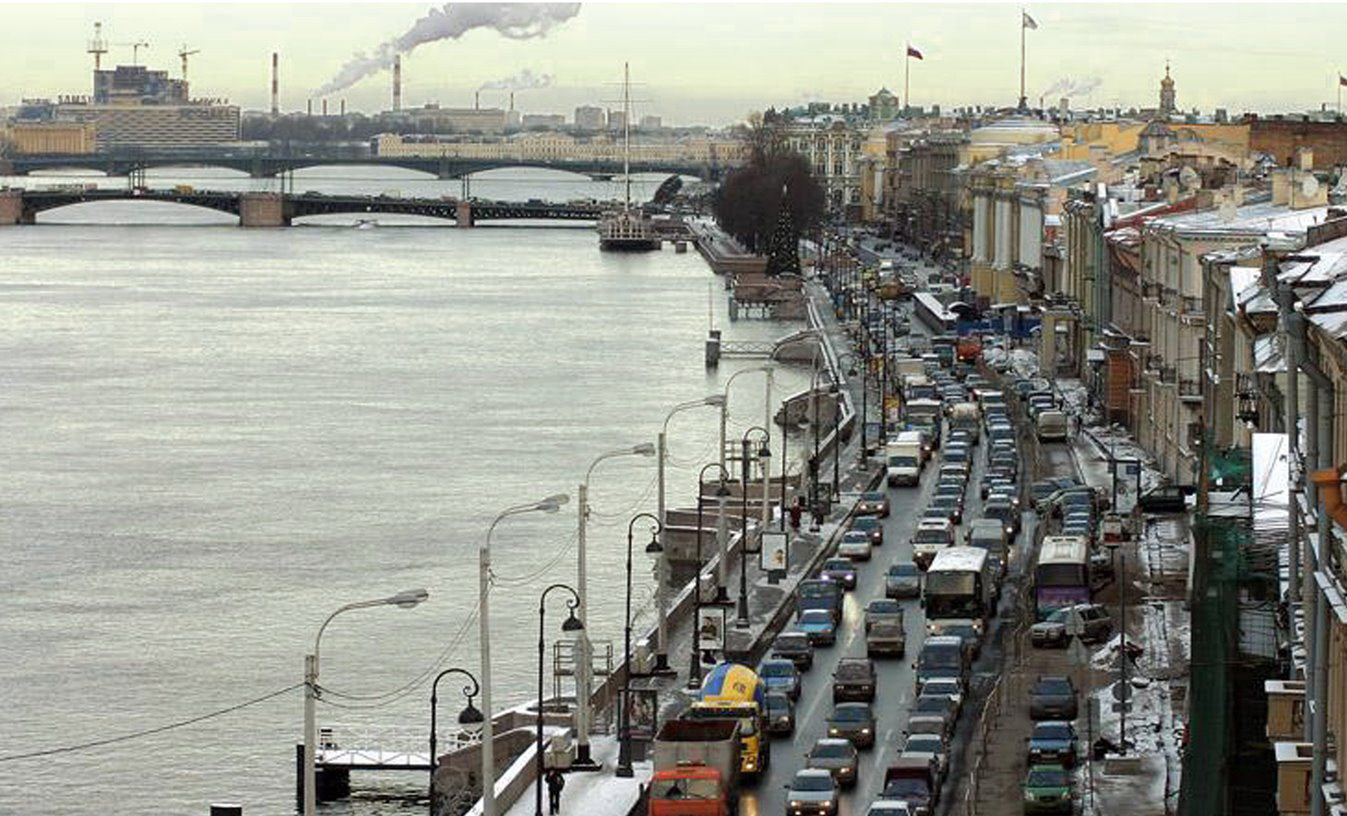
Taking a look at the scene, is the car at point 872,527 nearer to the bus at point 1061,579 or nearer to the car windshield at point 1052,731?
the bus at point 1061,579

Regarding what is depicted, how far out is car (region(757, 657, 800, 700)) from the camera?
16.2 metres

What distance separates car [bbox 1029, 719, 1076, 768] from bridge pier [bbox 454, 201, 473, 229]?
8815 cm

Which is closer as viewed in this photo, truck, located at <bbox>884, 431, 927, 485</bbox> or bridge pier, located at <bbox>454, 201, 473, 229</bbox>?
truck, located at <bbox>884, 431, 927, 485</bbox>

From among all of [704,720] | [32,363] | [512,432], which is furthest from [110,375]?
[704,720]

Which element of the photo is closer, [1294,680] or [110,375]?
[1294,680]

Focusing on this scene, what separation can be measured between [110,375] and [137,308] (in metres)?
15.7

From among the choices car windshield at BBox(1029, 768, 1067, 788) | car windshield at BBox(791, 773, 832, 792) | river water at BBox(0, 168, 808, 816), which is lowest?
river water at BBox(0, 168, 808, 816)

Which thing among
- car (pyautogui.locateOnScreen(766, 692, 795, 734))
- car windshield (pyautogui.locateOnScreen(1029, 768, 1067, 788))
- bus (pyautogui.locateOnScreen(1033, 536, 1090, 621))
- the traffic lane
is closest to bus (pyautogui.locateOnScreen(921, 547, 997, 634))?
the traffic lane

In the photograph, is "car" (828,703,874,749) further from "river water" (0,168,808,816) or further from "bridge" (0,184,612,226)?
"bridge" (0,184,612,226)

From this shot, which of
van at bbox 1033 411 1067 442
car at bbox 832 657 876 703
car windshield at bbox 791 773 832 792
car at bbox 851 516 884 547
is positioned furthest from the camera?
van at bbox 1033 411 1067 442

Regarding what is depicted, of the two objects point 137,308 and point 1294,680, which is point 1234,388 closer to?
point 1294,680

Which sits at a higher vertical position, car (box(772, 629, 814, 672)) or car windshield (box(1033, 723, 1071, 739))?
car windshield (box(1033, 723, 1071, 739))

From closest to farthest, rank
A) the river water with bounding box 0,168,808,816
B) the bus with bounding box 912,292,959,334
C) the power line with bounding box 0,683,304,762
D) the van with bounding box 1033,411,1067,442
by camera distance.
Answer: the power line with bounding box 0,683,304,762 < the river water with bounding box 0,168,808,816 < the van with bounding box 1033,411,1067,442 < the bus with bounding box 912,292,959,334

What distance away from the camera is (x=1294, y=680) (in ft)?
33.4
